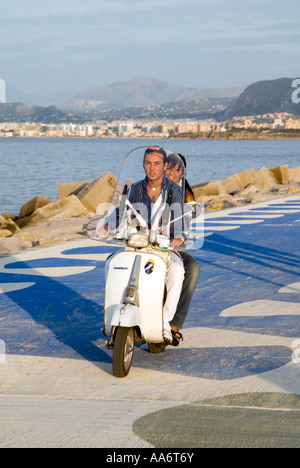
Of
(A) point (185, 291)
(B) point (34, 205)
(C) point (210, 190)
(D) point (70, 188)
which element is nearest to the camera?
(A) point (185, 291)

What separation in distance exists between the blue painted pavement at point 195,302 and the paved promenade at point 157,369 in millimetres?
11

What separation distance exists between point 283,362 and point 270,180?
2446cm

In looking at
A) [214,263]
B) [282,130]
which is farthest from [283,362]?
[282,130]

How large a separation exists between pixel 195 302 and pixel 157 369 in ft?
6.85

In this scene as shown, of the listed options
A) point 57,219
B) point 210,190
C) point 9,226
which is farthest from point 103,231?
point 210,190

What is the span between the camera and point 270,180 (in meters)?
29.1

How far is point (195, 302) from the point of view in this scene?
7.00 meters

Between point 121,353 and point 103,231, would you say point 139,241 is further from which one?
Result: point 121,353

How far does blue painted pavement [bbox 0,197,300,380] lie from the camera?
522 cm

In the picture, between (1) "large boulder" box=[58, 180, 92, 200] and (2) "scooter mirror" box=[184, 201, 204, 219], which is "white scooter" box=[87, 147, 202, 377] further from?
(1) "large boulder" box=[58, 180, 92, 200]

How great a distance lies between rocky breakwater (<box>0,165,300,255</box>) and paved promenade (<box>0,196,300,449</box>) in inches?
164

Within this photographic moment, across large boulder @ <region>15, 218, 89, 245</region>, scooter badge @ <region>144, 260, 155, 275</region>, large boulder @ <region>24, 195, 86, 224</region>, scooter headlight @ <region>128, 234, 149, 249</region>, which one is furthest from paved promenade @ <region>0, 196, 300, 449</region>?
large boulder @ <region>24, 195, 86, 224</region>
